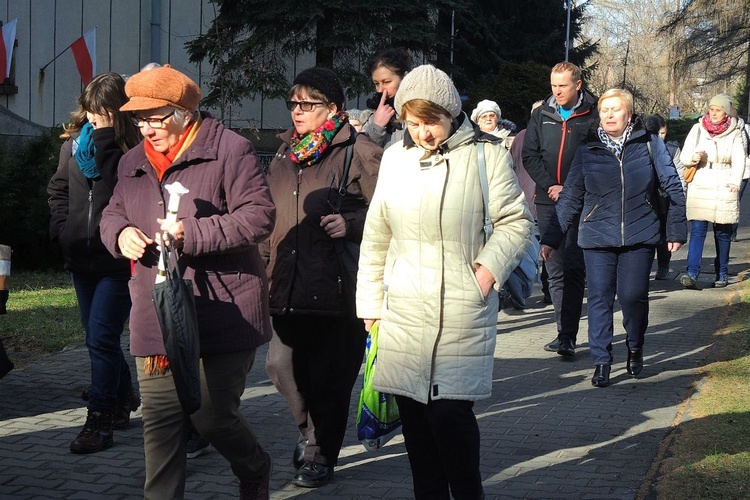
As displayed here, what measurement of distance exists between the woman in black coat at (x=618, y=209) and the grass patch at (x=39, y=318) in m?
4.28

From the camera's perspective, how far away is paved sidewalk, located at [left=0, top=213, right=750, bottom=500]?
512 centimetres

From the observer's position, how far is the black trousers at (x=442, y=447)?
4121 millimetres

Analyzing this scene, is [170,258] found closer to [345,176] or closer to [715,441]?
[345,176]

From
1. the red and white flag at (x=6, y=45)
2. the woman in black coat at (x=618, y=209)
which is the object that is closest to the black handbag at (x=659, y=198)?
the woman in black coat at (x=618, y=209)

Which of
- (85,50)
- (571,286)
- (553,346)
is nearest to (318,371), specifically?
(571,286)

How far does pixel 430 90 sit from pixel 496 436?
2.64m

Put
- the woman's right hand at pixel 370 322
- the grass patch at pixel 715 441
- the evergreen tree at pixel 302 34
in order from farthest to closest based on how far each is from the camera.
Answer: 1. the evergreen tree at pixel 302 34
2. the grass patch at pixel 715 441
3. the woman's right hand at pixel 370 322

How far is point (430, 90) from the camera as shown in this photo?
13.6 feet

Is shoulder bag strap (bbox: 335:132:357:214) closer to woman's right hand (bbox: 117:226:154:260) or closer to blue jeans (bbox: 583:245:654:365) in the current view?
woman's right hand (bbox: 117:226:154:260)

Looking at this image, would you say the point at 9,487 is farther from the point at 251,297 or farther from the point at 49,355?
the point at 49,355

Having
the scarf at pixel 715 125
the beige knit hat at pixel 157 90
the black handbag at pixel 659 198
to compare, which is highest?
the scarf at pixel 715 125

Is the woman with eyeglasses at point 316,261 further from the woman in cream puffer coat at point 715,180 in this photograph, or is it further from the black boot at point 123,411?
the woman in cream puffer coat at point 715,180

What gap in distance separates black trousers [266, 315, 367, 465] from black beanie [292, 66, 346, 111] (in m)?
1.07

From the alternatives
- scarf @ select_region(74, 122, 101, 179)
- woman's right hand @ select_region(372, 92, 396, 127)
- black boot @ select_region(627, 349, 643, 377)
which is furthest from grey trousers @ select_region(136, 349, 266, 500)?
black boot @ select_region(627, 349, 643, 377)
